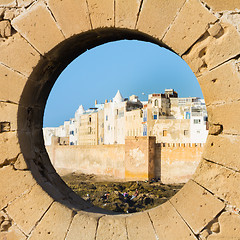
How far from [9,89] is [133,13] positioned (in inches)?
52.8

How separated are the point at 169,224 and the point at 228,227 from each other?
460 mm

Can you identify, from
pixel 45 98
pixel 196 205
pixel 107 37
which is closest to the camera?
pixel 196 205

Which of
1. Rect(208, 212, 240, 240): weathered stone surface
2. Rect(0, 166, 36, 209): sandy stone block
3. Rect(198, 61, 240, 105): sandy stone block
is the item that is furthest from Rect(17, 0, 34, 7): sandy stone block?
Rect(208, 212, 240, 240): weathered stone surface

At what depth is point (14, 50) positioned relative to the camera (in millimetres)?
2867

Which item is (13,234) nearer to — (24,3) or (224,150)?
(224,150)

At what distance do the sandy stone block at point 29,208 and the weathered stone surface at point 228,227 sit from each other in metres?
1.45

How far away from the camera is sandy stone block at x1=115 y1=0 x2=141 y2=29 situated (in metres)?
2.62

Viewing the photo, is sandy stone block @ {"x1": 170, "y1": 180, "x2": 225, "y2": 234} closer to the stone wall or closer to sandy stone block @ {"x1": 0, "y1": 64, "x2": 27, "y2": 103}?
the stone wall

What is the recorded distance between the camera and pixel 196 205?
2.46m

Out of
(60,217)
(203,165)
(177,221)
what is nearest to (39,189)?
(60,217)

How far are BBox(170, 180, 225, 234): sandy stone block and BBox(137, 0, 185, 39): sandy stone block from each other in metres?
1.33

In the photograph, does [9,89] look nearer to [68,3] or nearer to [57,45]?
[57,45]

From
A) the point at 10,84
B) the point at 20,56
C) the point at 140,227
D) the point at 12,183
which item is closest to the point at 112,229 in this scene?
the point at 140,227

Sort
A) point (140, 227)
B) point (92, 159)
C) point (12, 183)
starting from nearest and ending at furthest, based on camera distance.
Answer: point (140, 227) → point (12, 183) → point (92, 159)
